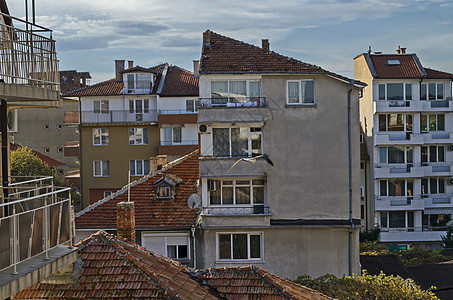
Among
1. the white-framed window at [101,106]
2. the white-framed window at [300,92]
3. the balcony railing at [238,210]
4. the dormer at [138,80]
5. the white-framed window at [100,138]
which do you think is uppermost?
the dormer at [138,80]

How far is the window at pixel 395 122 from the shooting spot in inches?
2009

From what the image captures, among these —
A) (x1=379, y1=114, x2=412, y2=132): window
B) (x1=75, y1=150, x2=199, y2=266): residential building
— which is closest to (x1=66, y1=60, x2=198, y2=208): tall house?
(x1=379, y1=114, x2=412, y2=132): window

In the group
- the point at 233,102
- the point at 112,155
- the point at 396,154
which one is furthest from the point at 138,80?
the point at 233,102

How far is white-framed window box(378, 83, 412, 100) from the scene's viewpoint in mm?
50594

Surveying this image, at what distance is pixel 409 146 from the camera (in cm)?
5103

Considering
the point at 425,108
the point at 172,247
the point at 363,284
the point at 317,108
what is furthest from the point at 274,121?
the point at 425,108

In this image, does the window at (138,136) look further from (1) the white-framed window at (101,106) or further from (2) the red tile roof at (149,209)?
(2) the red tile roof at (149,209)

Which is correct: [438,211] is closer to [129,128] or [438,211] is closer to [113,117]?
[129,128]

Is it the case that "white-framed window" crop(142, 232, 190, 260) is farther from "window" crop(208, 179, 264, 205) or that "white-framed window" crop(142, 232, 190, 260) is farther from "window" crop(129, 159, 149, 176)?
"window" crop(129, 159, 149, 176)

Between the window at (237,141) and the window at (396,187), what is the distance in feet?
79.7

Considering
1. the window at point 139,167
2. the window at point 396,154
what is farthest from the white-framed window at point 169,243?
the window at point 396,154

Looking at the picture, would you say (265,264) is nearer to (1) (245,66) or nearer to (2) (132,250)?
(1) (245,66)

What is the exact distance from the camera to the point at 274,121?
29.1 metres

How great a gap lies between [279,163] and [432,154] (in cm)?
2622
